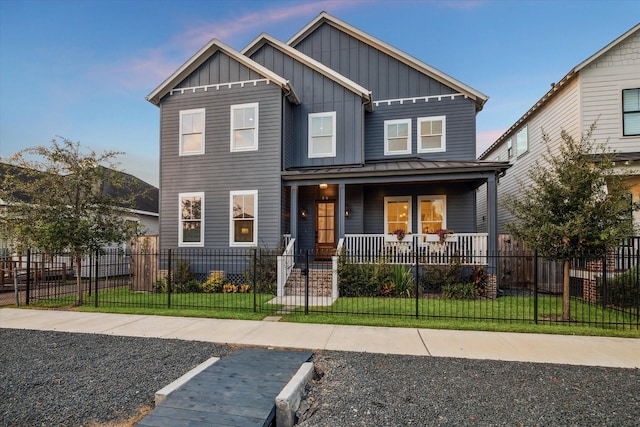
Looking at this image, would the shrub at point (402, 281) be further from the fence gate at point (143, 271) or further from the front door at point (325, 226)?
the fence gate at point (143, 271)

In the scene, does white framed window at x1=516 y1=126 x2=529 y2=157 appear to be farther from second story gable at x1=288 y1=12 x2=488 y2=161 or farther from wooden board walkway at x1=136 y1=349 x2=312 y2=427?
wooden board walkway at x1=136 y1=349 x2=312 y2=427

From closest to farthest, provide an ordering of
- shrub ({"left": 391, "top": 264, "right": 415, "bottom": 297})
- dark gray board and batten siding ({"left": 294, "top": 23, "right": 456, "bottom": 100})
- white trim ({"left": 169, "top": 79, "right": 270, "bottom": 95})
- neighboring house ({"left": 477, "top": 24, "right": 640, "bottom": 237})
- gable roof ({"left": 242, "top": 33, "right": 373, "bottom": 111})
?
shrub ({"left": 391, "top": 264, "right": 415, "bottom": 297}), neighboring house ({"left": 477, "top": 24, "right": 640, "bottom": 237}), white trim ({"left": 169, "top": 79, "right": 270, "bottom": 95}), gable roof ({"left": 242, "top": 33, "right": 373, "bottom": 111}), dark gray board and batten siding ({"left": 294, "top": 23, "right": 456, "bottom": 100})

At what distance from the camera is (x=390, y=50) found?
554 inches

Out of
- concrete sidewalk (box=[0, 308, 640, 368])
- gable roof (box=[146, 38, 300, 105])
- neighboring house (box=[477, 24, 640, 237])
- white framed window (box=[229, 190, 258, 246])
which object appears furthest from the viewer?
white framed window (box=[229, 190, 258, 246])

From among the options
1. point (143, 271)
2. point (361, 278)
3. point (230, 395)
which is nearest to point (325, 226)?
point (361, 278)

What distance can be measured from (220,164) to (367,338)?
928cm

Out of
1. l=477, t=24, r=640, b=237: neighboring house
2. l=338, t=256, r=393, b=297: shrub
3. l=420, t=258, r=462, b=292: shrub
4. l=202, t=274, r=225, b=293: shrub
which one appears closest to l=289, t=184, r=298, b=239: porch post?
l=338, t=256, r=393, b=297: shrub

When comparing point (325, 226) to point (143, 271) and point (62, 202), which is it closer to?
point (143, 271)

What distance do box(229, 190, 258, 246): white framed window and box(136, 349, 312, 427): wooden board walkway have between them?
25.5 ft

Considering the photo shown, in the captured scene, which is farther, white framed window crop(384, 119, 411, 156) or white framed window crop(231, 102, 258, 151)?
white framed window crop(384, 119, 411, 156)

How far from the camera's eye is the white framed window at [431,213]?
13289 millimetres

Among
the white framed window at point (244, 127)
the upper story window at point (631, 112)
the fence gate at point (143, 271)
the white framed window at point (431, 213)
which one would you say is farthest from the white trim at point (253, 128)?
the upper story window at point (631, 112)

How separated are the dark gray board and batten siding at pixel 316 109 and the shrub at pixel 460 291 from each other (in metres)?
5.64

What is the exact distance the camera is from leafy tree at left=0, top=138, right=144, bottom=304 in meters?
8.91
